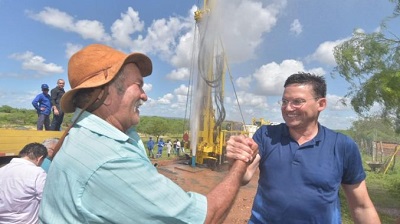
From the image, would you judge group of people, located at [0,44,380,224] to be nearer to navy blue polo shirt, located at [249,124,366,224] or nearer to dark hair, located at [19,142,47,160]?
navy blue polo shirt, located at [249,124,366,224]

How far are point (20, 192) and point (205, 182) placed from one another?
11.2 metres

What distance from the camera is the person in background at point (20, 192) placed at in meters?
3.41

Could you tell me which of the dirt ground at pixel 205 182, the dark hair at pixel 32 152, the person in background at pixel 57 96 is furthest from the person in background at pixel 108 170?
the dirt ground at pixel 205 182

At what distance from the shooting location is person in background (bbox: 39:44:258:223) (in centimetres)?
116

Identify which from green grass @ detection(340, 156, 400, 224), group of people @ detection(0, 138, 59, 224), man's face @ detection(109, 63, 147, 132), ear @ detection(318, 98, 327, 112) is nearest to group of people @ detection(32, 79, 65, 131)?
group of people @ detection(0, 138, 59, 224)

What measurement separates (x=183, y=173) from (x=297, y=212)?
44.9ft

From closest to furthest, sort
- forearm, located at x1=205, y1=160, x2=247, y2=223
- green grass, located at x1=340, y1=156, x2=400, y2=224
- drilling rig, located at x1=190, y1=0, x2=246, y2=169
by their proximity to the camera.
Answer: forearm, located at x1=205, y1=160, x2=247, y2=223
green grass, located at x1=340, y1=156, x2=400, y2=224
drilling rig, located at x1=190, y1=0, x2=246, y2=169

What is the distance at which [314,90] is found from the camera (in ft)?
8.44

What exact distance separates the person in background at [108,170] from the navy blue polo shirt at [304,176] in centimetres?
95

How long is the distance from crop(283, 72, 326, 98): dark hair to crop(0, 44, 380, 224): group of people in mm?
506

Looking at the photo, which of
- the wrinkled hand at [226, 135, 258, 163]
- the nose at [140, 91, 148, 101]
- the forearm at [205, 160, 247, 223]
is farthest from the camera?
the wrinkled hand at [226, 135, 258, 163]

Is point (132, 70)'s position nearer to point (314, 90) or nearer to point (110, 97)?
point (110, 97)

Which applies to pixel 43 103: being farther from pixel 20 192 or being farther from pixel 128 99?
pixel 128 99

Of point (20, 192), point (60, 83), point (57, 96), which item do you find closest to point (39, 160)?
point (20, 192)
